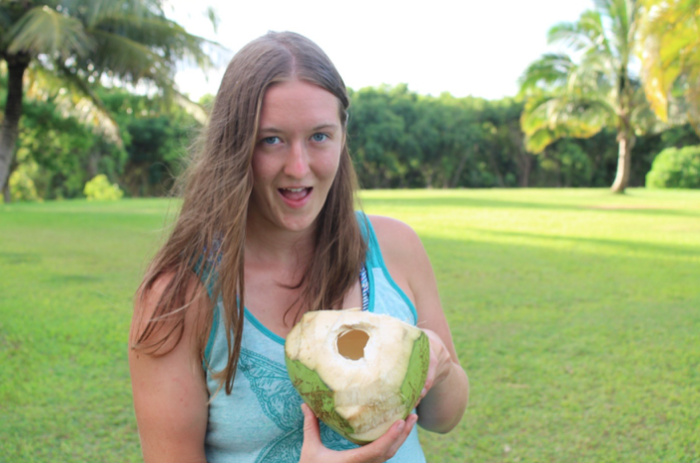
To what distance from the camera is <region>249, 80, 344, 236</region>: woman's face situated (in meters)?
1.29

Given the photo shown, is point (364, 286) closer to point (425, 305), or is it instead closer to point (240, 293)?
point (425, 305)

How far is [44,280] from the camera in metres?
6.23

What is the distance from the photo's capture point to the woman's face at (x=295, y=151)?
1289 millimetres

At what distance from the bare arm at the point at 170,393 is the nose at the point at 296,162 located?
34 centimetres

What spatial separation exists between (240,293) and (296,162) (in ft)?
1.03

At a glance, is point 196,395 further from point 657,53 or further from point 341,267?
Answer: point 657,53

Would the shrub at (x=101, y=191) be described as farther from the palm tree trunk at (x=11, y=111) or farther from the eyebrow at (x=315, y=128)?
the eyebrow at (x=315, y=128)

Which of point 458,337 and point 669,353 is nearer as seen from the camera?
point 669,353

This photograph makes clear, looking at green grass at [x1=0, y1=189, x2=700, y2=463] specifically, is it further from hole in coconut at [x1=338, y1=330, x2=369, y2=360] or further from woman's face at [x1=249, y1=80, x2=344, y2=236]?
hole in coconut at [x1=338, y1=330, x2=369, y2=360]

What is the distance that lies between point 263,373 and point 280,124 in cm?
55

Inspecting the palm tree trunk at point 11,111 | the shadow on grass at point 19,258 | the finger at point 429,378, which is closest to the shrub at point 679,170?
the palm tree trunk at point 11,111

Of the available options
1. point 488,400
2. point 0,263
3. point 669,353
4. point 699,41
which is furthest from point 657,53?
point 0,263

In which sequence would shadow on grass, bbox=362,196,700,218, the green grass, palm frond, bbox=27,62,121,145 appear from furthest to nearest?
shadow on grass, bbox=362,196,700,218
palm frond, bbox=27,62,121,145
the green grass

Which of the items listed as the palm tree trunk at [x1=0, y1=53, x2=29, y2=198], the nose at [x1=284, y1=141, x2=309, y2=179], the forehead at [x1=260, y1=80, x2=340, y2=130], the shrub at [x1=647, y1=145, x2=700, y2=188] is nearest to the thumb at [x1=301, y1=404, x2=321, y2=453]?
the nose at [x1=284, y1=141, x2=309, y2=179]
